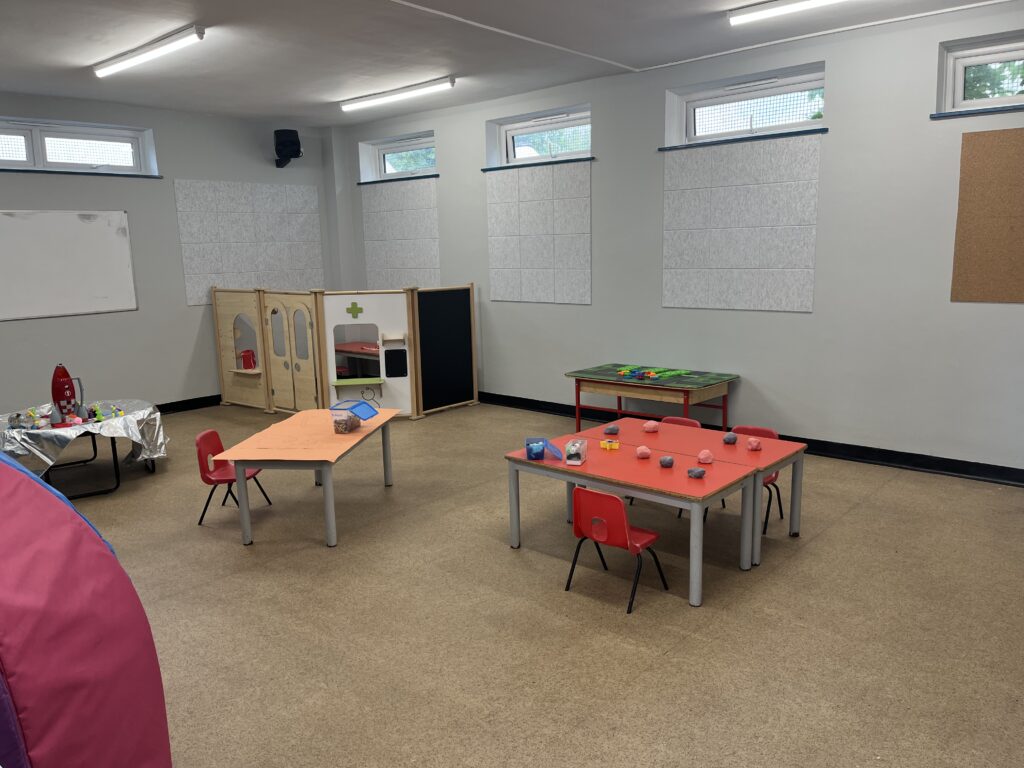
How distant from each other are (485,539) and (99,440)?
4661 mm

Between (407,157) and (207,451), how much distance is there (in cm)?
550

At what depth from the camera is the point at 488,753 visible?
2.75 m

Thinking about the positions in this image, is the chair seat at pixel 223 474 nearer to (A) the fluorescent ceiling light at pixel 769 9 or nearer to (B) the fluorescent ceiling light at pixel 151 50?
(B) the fluorescent ceiling light at pixel 151 50

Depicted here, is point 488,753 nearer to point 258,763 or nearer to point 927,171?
point 258,763

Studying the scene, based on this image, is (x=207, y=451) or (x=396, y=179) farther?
(x=396, y=179)

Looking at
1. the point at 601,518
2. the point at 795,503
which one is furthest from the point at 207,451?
the point at 795,503

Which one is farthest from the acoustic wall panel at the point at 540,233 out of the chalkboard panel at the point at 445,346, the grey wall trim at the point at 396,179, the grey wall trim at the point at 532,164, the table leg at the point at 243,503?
the table leg at the point at 243,503

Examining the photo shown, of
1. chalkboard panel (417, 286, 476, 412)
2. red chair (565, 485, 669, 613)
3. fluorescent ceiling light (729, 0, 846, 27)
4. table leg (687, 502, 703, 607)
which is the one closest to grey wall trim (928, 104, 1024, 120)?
fluorescent ceiling light (729, 0, 846, 27)

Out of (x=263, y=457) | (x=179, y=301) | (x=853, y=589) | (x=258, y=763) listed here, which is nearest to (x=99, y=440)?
(x=179, y=301)

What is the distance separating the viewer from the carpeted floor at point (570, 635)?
111 inches

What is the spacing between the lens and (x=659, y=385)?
6.37 m

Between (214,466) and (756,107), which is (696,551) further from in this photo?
(756,107)

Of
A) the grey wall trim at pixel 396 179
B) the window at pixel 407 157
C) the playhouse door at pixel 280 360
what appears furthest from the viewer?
the window at pixel 407 157

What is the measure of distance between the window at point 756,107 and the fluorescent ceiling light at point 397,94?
7.47ft
